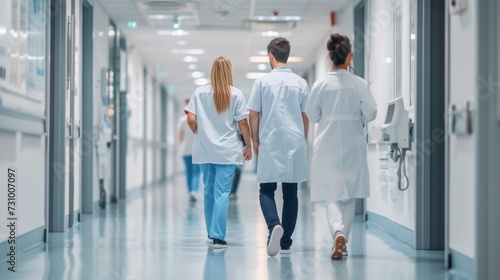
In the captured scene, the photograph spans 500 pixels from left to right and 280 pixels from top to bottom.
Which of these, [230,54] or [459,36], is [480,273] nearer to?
[459,36]

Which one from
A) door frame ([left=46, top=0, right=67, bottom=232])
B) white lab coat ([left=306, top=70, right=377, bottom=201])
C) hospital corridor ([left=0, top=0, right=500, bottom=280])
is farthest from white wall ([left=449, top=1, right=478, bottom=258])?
door frame ([left=46, top=0, right=67, bottom=232])

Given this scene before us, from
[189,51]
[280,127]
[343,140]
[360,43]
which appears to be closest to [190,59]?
[189,51]

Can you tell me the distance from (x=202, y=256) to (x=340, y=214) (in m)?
0.94

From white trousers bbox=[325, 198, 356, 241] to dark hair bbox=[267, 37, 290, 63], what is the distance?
3.51 ft

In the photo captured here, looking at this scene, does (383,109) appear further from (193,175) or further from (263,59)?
(263,59)

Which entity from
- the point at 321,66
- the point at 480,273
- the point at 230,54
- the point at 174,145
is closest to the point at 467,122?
the point at 480,273

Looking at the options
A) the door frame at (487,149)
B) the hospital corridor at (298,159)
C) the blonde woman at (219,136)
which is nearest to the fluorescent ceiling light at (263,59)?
the hospital corridor at (298,159)

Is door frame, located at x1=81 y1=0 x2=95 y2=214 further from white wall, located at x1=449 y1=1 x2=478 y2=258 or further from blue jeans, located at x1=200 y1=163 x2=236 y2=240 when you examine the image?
white wall, located at x1=449 y1=1 x2=478 y2=258

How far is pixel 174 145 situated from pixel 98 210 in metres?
18.1

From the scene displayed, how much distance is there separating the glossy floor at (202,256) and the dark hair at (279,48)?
133 centimetres

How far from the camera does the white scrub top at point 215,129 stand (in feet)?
17.4

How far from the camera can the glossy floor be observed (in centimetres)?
413

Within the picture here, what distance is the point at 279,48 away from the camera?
5078 millimetres

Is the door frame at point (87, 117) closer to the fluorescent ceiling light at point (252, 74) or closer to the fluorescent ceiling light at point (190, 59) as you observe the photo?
the fluorescent ceiling light at point (190, 59)
